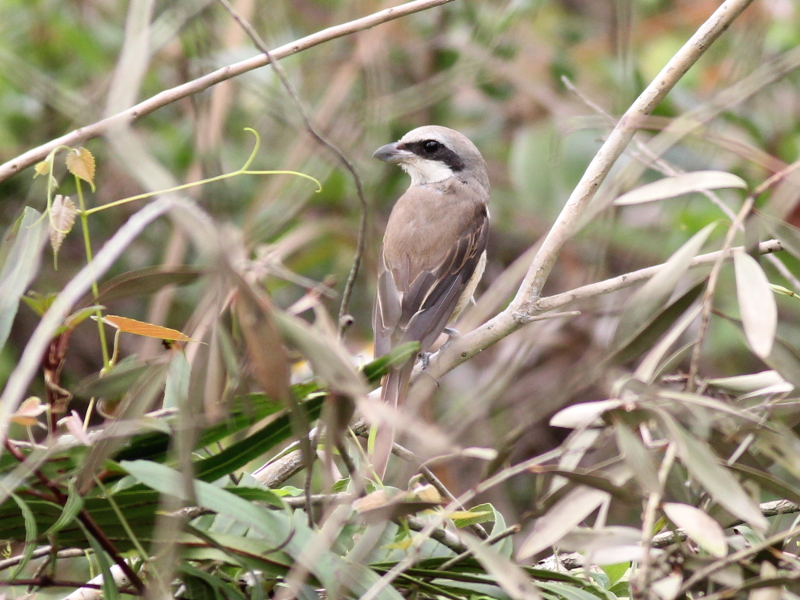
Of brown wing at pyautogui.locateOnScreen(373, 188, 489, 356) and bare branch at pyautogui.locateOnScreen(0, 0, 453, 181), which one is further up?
bare branch at pyautogui.locateOnScreen(0, 0, 453, 181)

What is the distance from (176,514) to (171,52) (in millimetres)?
4720

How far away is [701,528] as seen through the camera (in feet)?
3.67

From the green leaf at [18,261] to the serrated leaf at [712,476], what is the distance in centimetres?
101

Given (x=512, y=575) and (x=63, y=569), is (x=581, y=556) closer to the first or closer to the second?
(x=512, y=575)

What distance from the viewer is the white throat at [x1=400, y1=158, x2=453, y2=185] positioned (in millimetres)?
4625

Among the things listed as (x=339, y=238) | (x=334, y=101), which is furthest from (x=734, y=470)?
(x=334, y=101)

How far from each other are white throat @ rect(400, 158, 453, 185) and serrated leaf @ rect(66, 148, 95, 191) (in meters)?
3.11

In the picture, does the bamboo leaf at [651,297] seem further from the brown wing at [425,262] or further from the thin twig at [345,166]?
the brown wing at [425,262]

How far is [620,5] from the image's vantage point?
7.14ft

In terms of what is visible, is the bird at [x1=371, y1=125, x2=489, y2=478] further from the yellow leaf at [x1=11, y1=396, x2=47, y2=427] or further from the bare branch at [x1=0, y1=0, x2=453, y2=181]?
the yellow leaf at [x1=11, y1=396, x2=47, y2=427]

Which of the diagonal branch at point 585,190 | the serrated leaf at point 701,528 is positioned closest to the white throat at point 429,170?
the diagonal branch at point 585,190

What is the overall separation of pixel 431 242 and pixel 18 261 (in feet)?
8.94

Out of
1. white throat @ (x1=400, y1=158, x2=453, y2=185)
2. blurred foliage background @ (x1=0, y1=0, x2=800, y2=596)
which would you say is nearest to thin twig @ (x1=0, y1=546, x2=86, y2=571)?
blurred foliage background @ (x1=0, y1=0, x2=800, y2=596)

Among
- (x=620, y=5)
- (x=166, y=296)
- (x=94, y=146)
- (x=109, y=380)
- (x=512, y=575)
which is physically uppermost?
(x=620, y=5)
